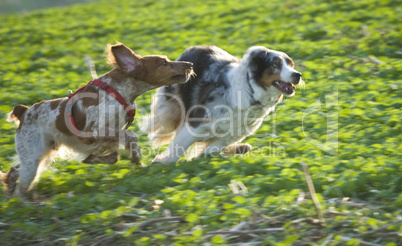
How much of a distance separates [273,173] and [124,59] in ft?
6.40

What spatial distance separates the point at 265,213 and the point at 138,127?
131 inches

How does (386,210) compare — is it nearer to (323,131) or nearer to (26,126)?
(323,131)

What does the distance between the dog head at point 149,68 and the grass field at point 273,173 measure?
0.97m

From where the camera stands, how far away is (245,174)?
521 cm

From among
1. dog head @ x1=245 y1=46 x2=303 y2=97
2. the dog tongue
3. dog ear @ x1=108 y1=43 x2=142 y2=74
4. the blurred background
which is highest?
the blurred background

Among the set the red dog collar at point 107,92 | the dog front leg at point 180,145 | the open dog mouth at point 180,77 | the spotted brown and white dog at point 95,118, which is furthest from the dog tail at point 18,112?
the open dog mouth at point 180,77

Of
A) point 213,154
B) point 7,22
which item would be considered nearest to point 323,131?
point 213,154

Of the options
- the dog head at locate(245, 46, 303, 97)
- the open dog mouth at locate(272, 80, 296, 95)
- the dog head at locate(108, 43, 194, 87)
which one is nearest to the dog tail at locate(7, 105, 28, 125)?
the dog head at locate(108, 43, 194, 87)

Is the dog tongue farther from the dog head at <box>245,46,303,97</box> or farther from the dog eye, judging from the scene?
the dog eye

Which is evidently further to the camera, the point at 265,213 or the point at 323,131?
the point at 323,131

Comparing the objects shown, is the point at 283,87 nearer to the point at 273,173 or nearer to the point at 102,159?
the point at 273,173

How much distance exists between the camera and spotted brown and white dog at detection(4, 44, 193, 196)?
524 cm

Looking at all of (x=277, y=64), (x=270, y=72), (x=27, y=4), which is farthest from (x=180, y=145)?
(x=27, y=4)

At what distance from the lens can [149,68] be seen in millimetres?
5406
